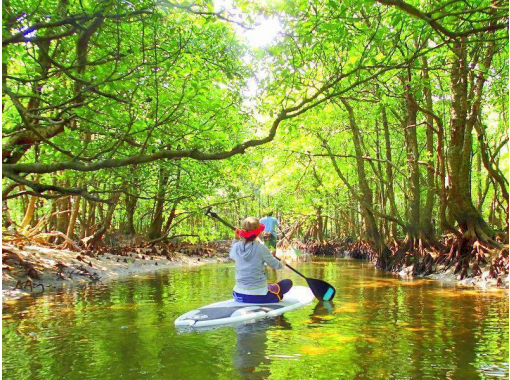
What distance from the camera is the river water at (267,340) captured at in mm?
4055

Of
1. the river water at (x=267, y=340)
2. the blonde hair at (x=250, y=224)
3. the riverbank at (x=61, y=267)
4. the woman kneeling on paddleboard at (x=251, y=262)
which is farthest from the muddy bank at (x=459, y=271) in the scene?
the riverbank at (x=61, y=267)

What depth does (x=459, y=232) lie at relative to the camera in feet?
36.8

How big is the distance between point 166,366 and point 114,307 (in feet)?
11.4

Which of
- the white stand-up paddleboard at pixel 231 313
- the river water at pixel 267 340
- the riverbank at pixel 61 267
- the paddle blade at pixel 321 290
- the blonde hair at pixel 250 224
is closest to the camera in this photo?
the river water at pixel 267 340

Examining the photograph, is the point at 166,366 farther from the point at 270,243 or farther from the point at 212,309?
the point at 270,243

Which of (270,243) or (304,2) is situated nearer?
(304,2)

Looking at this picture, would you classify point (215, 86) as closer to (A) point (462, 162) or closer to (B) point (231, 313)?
(B) point (231, 313)

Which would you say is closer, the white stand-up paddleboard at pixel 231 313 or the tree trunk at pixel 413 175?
the white stand-up paddleboard at pixel 231 313

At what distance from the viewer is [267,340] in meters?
5.20

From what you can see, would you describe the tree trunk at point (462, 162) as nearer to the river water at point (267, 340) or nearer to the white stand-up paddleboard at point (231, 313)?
the river water at point (267, 340)

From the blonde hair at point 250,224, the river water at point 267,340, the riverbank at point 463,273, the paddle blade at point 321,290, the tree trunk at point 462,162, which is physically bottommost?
the river water at point 267,340

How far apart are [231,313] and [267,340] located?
42.3 inches

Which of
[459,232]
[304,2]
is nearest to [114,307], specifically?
[304,2]

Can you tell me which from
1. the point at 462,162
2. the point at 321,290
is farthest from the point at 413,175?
the point at 321,290
